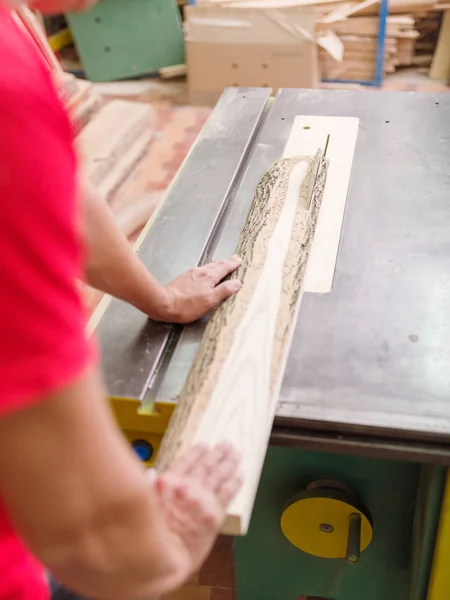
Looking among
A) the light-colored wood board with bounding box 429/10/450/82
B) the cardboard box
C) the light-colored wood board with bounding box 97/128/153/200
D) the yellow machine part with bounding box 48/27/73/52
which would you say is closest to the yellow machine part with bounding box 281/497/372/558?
the light-colored wood board with bounding box 97/128/153/200

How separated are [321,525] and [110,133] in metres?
2.53

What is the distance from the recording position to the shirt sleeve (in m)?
0.44

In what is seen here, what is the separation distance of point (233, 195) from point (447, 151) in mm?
515

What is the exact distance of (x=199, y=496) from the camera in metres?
0.71

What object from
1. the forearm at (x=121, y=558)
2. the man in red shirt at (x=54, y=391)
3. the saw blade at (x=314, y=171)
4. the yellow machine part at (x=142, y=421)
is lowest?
the yellow machine part at (x=142, y=421)

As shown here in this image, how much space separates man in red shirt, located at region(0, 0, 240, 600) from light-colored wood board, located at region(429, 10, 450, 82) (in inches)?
147

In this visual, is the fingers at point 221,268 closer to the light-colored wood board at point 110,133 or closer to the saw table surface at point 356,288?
the saw table surface at point 356,288

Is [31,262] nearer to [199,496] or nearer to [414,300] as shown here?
[199,496]

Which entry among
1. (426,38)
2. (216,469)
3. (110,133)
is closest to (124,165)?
(110,133)

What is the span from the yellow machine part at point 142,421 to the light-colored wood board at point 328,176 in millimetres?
340

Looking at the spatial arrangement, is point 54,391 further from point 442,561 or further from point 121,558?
point 442,561

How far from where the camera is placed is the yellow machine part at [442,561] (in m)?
0.98

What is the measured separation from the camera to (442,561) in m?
1.04

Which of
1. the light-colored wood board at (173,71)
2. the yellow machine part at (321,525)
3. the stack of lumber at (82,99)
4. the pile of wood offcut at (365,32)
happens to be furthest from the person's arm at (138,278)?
the light-colored wood board at (173,71)
